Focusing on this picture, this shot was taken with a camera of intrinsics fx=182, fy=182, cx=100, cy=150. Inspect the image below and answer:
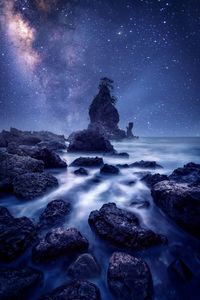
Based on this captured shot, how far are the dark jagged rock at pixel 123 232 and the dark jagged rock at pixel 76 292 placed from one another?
1.11 metres

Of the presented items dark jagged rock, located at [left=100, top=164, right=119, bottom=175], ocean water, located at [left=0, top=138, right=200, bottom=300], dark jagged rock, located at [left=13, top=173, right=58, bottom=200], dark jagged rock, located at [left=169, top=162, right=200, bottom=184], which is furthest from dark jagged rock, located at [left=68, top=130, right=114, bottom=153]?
dark jagged rock, located at [left=13, top=173, right=58, bottom=200]

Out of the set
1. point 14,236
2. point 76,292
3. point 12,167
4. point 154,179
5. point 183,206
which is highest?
point 12,167

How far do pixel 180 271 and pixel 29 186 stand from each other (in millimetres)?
4799

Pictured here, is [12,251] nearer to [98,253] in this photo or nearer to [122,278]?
[98,253]

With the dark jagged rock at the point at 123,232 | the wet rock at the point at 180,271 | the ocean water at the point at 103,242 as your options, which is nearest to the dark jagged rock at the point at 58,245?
the ocean water at the point at 103,242

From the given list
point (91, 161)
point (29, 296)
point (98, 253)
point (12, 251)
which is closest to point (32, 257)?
point (12, 251)

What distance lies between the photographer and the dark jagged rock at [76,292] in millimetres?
2600

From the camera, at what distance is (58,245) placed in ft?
11.2

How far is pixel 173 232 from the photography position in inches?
172

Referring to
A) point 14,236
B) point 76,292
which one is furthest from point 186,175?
point 14,236

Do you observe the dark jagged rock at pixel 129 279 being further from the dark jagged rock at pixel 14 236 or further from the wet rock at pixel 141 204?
the wet rock at pixel 141 204

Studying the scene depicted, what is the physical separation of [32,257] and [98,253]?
1267 millimetres

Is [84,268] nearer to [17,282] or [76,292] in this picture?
[76,292]

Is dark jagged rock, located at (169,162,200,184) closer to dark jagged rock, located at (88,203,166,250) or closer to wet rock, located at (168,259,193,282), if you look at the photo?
dark jagged rock, located at (88,203,166,250)
